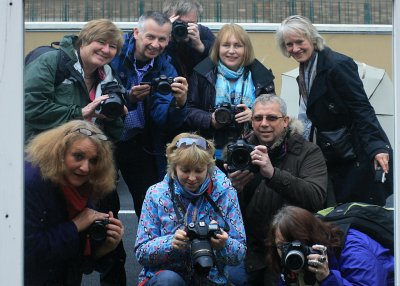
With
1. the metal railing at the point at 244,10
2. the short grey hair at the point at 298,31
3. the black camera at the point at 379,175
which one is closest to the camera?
the metal railing at the point at 244,10

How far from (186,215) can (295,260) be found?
60cm

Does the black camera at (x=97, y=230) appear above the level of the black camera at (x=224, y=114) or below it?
below

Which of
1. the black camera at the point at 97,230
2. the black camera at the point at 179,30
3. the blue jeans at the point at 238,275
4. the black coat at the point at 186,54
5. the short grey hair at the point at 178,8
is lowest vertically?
the blue jeans at the point at 238,275

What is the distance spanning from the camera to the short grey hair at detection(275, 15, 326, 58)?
8.89 ft

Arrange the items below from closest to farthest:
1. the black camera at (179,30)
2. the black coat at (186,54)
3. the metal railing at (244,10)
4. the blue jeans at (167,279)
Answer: the metal railing at (244,10)
the blue jeans at (167,279)
the black camera at (179,30)
the black coat at (186,54)

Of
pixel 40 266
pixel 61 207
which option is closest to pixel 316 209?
pixel 61 207

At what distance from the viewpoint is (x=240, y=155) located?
3.73m

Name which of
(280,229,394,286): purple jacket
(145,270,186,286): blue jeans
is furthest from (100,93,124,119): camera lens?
(280,229,394,286): purple jacket

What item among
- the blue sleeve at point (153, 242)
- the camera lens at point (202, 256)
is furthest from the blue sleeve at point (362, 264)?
the blue sleeve at point (153, 242)

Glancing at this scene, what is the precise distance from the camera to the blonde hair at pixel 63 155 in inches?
120

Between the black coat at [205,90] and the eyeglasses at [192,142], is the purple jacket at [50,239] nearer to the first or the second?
the eyeglasses at [192,142]

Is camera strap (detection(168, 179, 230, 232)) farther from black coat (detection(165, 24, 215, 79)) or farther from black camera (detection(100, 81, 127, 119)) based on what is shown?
black coat (detection(165, 24, 215, 79))

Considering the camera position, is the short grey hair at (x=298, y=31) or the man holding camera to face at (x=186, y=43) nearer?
the short grey hair at (x=298, y=31)
